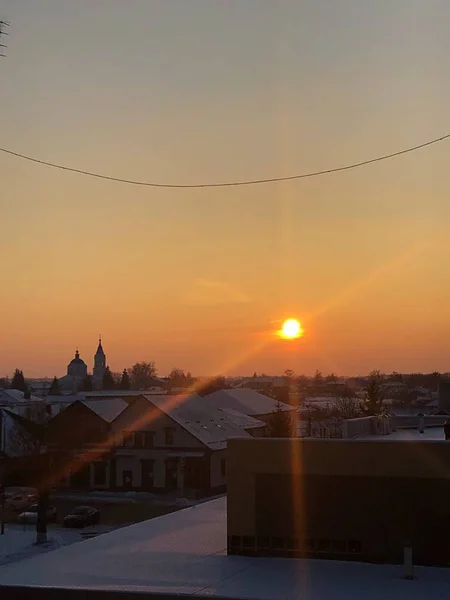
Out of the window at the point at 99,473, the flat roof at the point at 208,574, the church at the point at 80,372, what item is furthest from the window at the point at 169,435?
the church at the point at 80,372

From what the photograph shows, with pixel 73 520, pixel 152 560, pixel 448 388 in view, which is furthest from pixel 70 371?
pixel 152 560

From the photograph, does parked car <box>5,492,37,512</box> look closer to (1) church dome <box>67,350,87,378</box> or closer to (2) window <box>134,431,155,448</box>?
(2) window <box>134,431,155,448</box>

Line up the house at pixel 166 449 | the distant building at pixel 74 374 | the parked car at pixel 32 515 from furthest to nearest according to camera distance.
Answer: the distant building at pixel 74 374, the house at pixel 166 449, the parked car at pixel 32 515

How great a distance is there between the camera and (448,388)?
25875 mm

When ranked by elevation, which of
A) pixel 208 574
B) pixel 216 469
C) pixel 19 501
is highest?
pixel 208 574

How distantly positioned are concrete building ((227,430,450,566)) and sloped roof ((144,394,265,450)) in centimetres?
2714

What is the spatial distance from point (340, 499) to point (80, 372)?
13102 cm

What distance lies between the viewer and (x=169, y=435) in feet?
139

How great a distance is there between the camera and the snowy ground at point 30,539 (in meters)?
26.1

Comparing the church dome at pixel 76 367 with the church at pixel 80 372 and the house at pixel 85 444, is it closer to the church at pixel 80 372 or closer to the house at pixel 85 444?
the church at pixel 80 372

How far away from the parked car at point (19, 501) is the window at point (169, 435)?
7827mm

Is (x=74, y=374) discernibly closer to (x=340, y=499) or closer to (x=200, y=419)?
(x=200, y=419)

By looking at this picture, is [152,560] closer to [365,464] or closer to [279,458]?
[279,458]

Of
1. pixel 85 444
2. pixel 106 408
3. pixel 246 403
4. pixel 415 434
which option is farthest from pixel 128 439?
pixel 415 434
